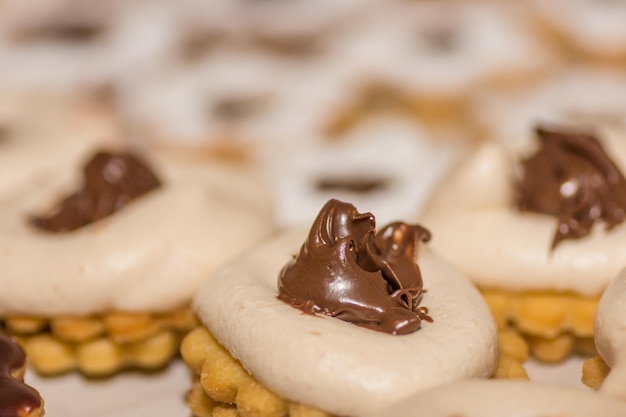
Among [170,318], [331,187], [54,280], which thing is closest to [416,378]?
[170,318]

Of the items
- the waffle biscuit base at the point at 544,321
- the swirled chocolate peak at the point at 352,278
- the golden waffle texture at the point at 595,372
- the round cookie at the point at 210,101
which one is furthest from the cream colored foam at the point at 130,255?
the round cookie at the point at 210,101

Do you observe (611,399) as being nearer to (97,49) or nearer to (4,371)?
(4,371)

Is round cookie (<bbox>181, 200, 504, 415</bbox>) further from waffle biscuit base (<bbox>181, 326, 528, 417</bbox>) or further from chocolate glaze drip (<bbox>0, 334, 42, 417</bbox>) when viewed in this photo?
chocolate glaze drip (<bbox>0, 334, 42, 417</bbox>)

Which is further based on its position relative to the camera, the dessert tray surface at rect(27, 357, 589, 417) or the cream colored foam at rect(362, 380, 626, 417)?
the dessert tray surface at rect(27, 357, 589, 417)

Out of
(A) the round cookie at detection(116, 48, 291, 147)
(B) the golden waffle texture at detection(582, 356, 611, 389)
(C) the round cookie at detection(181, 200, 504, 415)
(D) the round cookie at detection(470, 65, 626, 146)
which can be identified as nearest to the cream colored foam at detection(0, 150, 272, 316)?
(C) the round cookie at detection(181, 200, 504, 415)

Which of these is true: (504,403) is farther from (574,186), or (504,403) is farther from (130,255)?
(130,255)

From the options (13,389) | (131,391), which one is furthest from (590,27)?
(13,389)

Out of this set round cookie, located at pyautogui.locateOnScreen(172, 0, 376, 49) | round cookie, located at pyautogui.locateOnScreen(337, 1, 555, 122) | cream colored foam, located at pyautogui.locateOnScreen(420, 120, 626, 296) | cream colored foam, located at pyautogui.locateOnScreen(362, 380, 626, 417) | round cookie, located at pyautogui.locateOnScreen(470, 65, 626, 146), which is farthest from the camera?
round cookie, located at pyautogui.locateOnScreen(172, 0, 376, 49)
